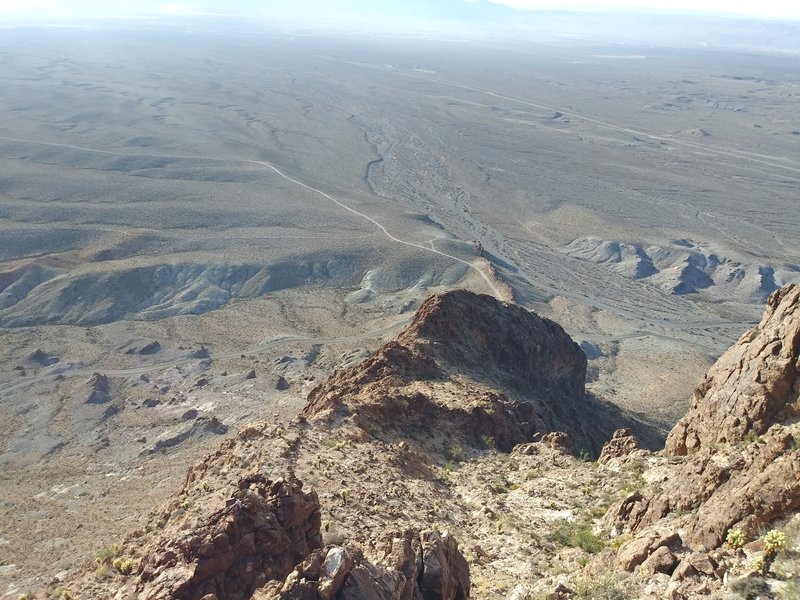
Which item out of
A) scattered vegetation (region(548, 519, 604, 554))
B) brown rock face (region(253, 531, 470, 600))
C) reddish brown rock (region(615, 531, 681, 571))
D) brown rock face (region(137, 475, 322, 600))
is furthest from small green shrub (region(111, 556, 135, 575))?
reddish brown rock (region(615, 531, 681, 571))

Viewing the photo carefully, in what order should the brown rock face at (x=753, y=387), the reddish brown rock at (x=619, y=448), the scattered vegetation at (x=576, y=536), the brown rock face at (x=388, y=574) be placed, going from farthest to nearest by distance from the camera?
the reddish brown rock at (x=619, y=448) → the scattered vegetation at (x=576, y=536) → the brown rock face at (x=753, y=387) → the brown rock face at (x=388, y=574)

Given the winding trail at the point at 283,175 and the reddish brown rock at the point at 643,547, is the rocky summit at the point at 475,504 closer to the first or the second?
the reddish brown rock at the point at 643,547

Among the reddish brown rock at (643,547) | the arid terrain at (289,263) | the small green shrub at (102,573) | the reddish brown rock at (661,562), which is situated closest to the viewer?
the reddish brown rock at (661,562)

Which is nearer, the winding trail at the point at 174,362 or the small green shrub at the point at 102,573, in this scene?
the small green shrub at the point at 102,573

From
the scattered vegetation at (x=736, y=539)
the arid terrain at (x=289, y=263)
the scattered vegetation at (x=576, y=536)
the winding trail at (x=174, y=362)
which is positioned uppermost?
the scattered vegetation at (x=736, y=539)

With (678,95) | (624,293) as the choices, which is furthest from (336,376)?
(678,95)

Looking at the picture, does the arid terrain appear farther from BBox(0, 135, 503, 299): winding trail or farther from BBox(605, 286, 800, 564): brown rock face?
BBox(605, 286, 800, 564): brown rock face

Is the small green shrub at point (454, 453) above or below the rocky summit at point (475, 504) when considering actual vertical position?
below

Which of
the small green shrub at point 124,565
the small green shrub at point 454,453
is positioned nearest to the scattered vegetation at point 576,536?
the small green shrub at point 454,453
